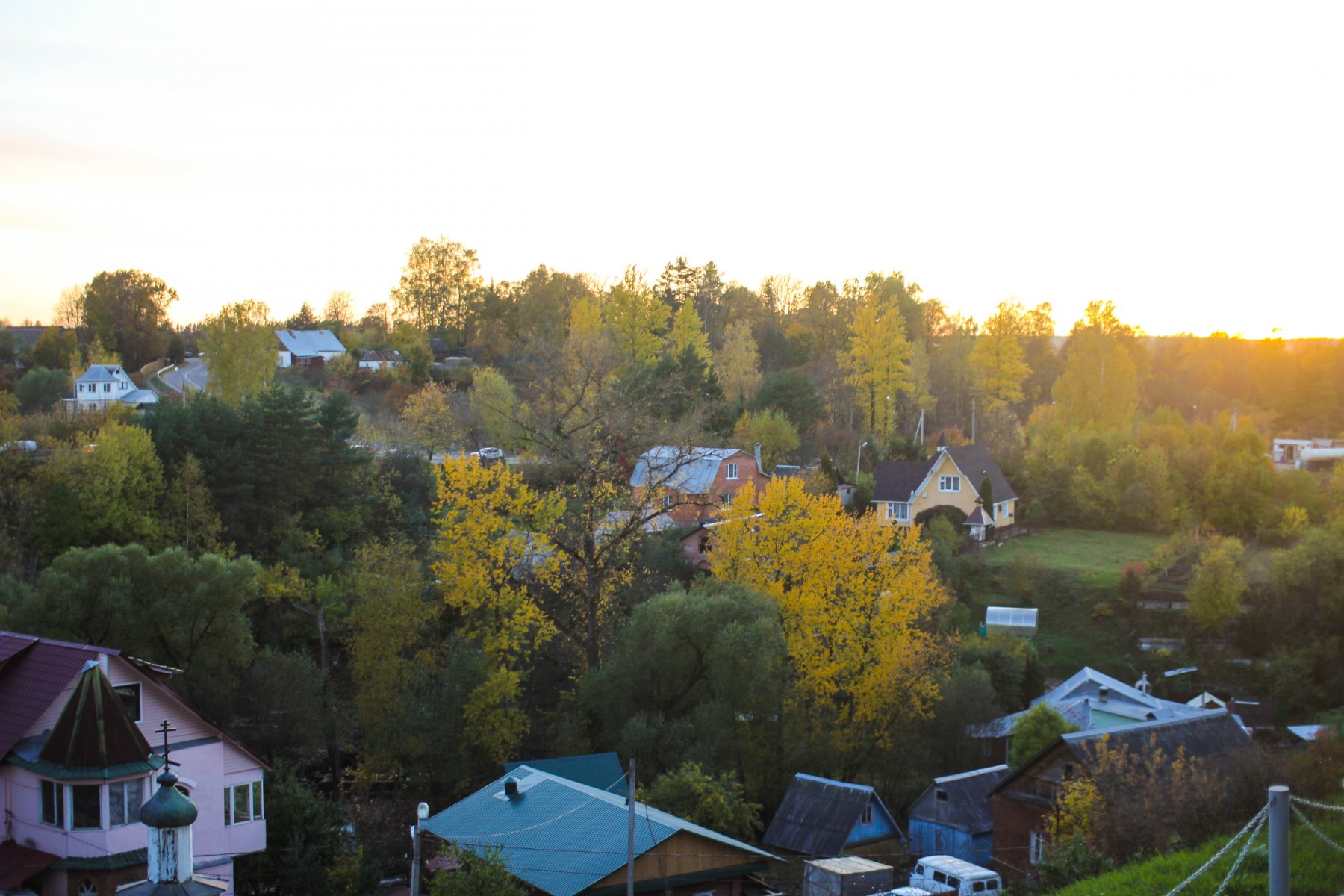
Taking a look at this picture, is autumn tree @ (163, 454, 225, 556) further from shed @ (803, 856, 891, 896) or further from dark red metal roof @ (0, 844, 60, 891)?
shed @ (803, 856, 891, 896)

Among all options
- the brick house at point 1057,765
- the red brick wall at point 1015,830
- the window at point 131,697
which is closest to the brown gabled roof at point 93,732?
the window at point 131,697

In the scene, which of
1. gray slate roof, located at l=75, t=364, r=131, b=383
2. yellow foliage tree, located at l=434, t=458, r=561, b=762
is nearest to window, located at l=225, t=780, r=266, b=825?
yellow foliage tree, located at l=434, t=458, r=561, b=762

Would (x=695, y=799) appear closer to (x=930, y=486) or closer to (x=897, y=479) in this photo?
(x=897, y=479)

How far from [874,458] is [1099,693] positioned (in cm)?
2043

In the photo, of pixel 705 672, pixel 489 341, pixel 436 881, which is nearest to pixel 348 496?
pixel 705 672

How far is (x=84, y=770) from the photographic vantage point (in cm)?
1504

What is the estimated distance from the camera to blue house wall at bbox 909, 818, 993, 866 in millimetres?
21641

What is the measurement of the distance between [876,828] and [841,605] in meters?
6.24

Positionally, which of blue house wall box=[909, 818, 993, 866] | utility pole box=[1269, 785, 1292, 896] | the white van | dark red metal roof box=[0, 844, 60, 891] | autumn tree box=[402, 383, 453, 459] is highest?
autumn tree box=[402, 383, 453, 459]

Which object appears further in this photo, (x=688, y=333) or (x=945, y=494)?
(x=688, y=333)

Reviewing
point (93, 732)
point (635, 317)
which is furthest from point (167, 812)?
point (635, 317)

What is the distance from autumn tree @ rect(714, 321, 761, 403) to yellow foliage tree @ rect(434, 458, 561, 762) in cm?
2710

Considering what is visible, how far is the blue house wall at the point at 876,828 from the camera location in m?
21.2

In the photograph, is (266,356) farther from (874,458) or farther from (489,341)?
(874,458)
